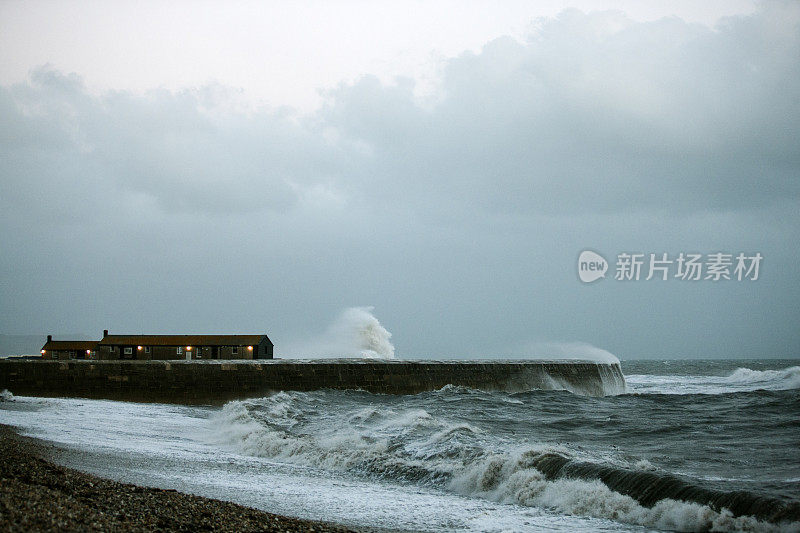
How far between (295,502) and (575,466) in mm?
3503

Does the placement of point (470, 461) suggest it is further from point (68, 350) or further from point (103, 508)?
point (68, 350)

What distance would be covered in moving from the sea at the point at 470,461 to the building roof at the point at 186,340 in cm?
1603

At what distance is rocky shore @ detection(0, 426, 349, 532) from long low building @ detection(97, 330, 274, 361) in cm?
2701

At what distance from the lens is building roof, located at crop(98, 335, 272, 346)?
3428 cm

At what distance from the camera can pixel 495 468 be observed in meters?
8.73

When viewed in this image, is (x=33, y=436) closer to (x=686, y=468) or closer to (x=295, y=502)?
(x=295, y=502)

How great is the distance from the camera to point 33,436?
11344mm

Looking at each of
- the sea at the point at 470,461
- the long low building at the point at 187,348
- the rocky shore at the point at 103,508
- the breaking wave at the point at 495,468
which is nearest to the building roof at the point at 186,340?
the long low building at the point at 187,348

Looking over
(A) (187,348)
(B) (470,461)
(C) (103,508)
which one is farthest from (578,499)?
(A) (187,348)

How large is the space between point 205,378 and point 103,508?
1763 centimetres

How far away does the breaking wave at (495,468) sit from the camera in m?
6.55

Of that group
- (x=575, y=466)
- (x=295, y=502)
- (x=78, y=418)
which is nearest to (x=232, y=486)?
(x=295, y=502)

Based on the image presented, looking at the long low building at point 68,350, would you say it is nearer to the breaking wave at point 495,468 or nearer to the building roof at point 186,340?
the building roof at point 186,340

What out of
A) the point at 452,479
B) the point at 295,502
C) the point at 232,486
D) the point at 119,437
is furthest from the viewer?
the point at 119,437
